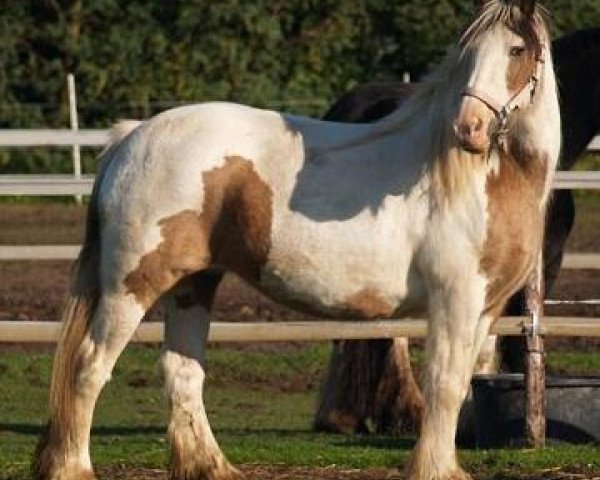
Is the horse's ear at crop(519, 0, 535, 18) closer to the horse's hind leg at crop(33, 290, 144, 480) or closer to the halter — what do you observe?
the halter

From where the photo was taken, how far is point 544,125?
7664 millimetres

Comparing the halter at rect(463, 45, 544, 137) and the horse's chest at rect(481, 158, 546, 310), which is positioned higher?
the halter at rect(463, 45, 544, 137)

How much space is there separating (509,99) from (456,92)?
0.23 m

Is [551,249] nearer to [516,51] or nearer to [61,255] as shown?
[61,255]

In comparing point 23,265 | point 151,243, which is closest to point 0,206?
point 23,265

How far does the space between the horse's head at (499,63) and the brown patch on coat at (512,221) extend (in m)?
0.18

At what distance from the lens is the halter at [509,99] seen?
24.3 feet

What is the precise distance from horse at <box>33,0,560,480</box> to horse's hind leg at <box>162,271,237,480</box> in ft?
1.02

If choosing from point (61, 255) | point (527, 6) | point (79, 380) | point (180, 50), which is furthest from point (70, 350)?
point (180, 50)

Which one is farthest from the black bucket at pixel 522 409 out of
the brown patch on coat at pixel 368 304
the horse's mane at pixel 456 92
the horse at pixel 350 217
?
the horse's mane at pixel 456 92

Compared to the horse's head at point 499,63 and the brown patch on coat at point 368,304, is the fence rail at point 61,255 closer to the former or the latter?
the brown patch on coat at point 368,304

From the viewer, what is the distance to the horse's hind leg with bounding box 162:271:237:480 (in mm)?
8047

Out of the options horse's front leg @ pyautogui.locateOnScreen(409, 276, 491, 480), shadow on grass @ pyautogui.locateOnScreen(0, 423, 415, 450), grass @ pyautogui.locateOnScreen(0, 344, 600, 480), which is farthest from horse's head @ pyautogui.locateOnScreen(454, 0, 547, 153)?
shadow on grass @ pyautogui.locateOnScreen(0, 423, 415, 450)

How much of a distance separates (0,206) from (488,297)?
13.9 meters
